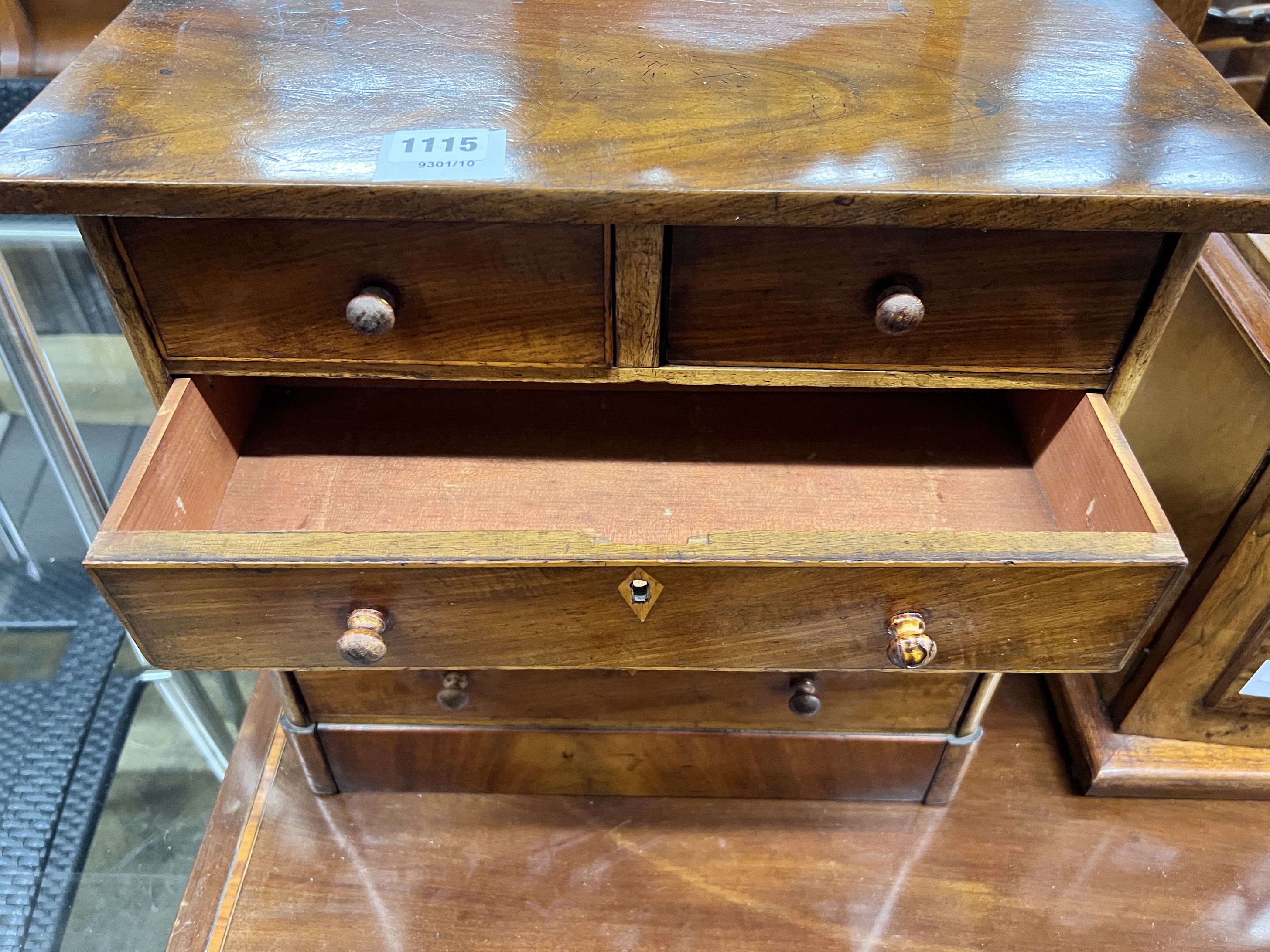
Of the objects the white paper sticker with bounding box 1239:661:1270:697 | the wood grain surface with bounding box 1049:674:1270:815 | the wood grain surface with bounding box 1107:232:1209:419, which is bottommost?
the wood grain surface with bounding box 1049:674:1270:815

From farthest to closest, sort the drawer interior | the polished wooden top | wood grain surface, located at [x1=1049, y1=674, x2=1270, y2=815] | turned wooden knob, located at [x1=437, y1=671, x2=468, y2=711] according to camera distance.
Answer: wood grain surface, located at [x1=1049, y1=674, x2=1270, y2=815]
turned wooden knob, located at [x1=437, y1=671, x2=468, y2=711]
the drawer interior
the polished wooden top

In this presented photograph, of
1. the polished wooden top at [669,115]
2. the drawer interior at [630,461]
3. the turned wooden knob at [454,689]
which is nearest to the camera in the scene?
the polished wooden top at [669,115]

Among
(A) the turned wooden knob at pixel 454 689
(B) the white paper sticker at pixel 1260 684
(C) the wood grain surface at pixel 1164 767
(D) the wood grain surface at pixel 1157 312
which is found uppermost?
(D) the wood grain surface at pixel 1157 312

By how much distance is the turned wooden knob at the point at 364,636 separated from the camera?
0.66 m

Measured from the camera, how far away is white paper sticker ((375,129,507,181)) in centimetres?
62


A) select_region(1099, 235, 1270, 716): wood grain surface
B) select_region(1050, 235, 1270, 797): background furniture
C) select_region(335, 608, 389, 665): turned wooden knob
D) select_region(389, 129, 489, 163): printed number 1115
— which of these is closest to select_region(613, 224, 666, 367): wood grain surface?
select_region(389, 129, 489, 163): printed number 1115

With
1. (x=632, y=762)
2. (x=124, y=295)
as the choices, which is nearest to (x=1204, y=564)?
(x=632, y=762)

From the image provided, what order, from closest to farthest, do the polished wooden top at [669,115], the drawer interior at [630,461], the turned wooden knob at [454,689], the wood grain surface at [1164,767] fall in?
the polished wooden top at [669,115]
the drawer interior at [630,461]
the turned wooden knob at [454,689]
the wood grain surface at [1164,767]

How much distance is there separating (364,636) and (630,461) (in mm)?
306

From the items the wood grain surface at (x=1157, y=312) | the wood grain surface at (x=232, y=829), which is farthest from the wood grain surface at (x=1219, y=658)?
the wood grain surface at (x=232, y=829)

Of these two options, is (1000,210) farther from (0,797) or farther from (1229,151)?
(0,797)

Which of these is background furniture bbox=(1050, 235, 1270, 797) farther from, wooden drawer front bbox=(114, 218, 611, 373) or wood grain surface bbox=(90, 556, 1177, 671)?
wooden drawer front bbox=(114, 218, 611, 373)

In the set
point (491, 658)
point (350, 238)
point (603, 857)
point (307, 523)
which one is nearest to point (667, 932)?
point (603, 857)

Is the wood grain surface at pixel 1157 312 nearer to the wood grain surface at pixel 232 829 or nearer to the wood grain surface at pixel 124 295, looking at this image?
the wood grain surface at pixel 124 295
